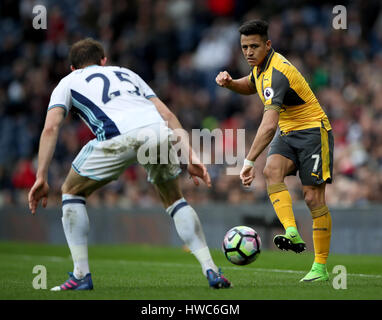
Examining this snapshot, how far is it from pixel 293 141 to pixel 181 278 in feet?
5.88

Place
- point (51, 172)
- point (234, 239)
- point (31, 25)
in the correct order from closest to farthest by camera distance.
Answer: point (234, 239), point (51, 172), point (31, 25)

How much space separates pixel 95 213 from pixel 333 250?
5.80m

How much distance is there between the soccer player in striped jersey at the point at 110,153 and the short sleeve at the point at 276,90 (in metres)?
1.24

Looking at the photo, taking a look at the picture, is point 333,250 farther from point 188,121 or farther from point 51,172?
point 51,172

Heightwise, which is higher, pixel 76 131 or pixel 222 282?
pixel 76 131

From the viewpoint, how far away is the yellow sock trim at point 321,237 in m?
7.47

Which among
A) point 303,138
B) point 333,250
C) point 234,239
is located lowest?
A: point 333,250

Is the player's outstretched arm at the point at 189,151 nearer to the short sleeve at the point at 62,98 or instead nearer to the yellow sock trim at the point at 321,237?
the short sleeve at the point at 62,98

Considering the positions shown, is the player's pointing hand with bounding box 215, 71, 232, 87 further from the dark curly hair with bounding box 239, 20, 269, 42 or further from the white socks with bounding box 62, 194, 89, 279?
the white socks with bounding box 62, 194, 89, 279

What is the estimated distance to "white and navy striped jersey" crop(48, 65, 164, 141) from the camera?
6.30 meters

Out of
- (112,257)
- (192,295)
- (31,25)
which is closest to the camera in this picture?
(192,295)

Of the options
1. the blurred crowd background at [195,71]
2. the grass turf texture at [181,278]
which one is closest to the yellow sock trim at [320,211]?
the grass turf texture at [181,278]

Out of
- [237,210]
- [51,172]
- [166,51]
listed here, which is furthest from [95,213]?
[166,51]

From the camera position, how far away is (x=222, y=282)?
621 cm
